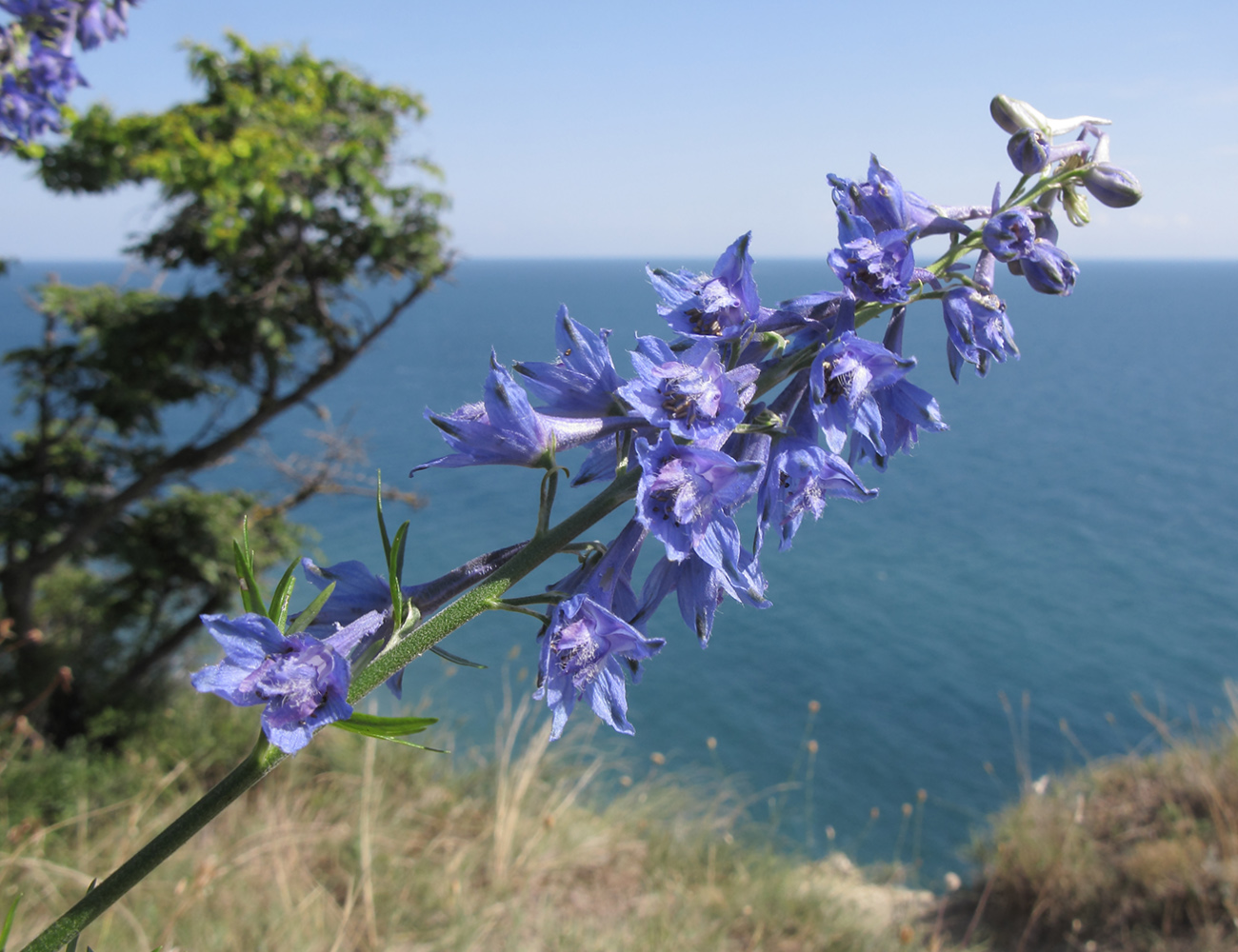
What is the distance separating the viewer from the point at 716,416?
3.88ft

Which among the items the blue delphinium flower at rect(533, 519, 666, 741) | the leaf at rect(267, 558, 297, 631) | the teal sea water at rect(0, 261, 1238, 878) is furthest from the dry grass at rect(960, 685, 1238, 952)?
the leaf at rect(267, 558, 297, 631)

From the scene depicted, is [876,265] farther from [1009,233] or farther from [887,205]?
[1009,233]

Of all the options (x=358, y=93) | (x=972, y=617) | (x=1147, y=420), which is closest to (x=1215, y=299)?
(x=1147, y=420)

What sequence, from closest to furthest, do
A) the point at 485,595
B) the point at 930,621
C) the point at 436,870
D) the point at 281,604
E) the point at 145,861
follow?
the point at 145,861 < the point at 485,595 < the point at 281,604 < the point at 436,870 < the point at 930,621

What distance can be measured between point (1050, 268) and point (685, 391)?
2.34 ft

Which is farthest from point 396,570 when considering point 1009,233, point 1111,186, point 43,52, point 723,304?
point 43,52

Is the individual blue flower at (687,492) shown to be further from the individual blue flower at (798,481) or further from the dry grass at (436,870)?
the dry grass at (436,870)

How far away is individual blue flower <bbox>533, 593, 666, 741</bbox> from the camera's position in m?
1.14

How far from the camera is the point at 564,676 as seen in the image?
120 centimetres

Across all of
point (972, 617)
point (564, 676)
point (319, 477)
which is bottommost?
point (972, 617)

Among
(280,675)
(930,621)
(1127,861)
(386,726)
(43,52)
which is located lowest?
(930,621)

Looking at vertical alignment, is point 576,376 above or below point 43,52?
below

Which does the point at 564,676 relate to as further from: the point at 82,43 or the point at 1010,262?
the point at 82,43

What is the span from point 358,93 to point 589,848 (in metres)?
7.38
